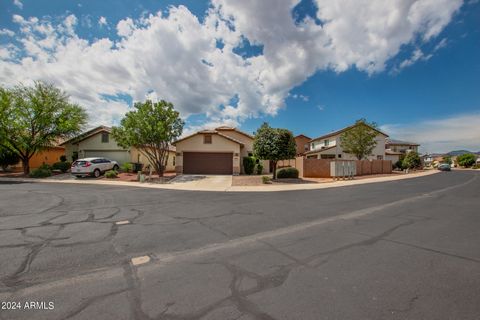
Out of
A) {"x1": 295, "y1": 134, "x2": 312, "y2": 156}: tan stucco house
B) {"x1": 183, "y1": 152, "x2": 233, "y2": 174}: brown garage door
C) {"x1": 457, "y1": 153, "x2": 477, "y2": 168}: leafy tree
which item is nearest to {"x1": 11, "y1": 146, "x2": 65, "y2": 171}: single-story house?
{"x1": 183, "y1": 152, "x2": 233, "y2": 174}: brown garage door

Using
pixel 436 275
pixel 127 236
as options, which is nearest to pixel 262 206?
pixel 127 236

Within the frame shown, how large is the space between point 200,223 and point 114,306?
371 cm

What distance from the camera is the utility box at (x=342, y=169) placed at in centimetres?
2125

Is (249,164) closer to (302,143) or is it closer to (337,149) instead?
(337,149)

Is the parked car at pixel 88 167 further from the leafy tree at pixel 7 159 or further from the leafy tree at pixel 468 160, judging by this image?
the leafy tree at pixel 468 160

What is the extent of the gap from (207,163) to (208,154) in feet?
3.33

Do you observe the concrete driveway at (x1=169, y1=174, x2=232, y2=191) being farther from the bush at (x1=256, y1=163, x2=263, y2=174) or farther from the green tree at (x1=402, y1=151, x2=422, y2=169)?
the green tree at (x1=402, y1=151, x2=422, y2=169)

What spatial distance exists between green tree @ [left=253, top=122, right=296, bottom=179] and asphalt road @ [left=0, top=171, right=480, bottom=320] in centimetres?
1200

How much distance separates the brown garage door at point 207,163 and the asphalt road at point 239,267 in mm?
17281

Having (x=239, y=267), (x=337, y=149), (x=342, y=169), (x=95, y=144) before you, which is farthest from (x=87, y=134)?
(x=337, y=149)

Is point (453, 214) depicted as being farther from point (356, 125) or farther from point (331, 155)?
point (331, 155)

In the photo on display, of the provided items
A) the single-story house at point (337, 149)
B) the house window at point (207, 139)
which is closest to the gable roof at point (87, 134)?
the house window at point (207, 139)

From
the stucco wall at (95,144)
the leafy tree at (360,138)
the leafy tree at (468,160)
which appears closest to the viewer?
the stucco wall at (95,144)

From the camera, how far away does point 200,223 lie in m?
6.34
